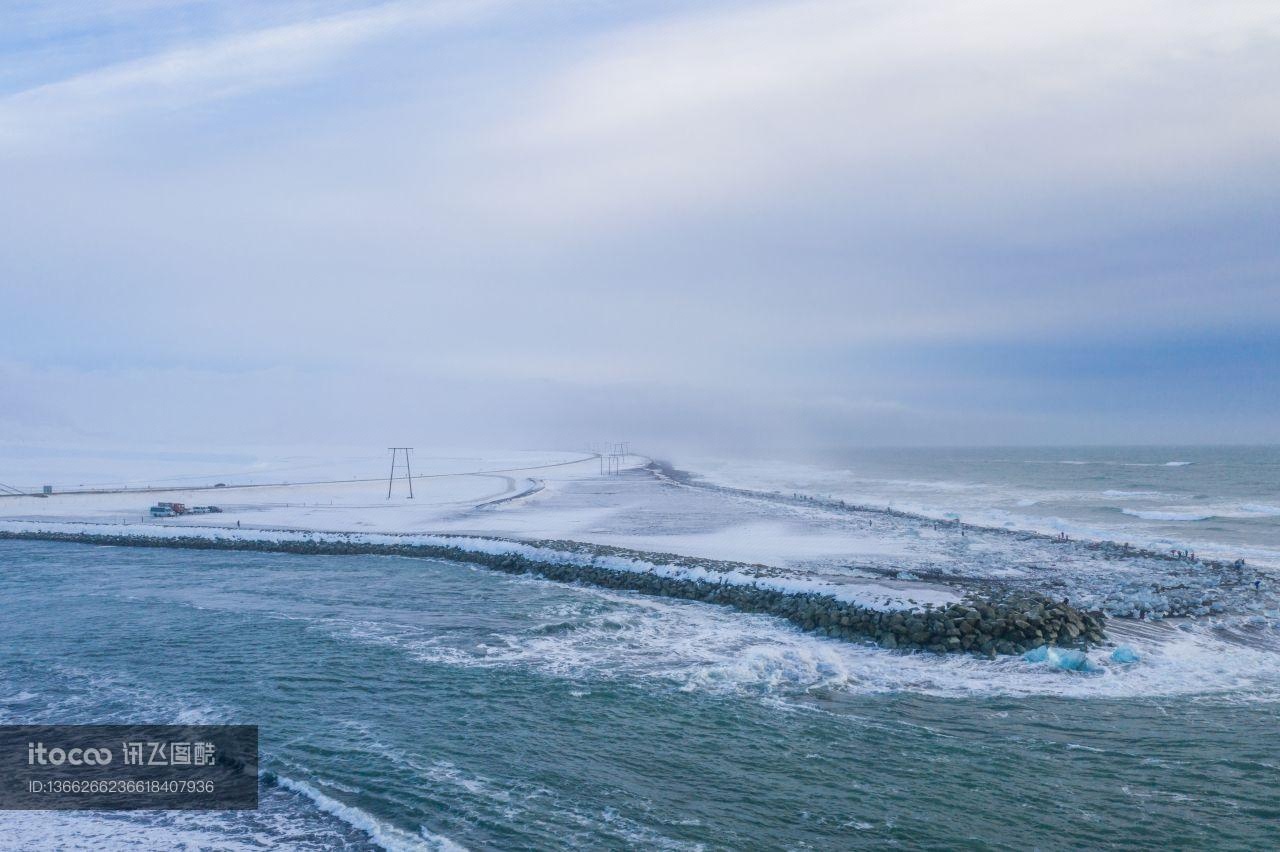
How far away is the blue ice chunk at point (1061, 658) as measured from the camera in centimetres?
1753

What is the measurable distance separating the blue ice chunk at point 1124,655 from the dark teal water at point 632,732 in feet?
3.80

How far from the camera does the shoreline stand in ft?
64.2

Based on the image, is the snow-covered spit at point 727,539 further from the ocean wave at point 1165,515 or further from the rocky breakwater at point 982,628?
the ocean wave at point 1165,515

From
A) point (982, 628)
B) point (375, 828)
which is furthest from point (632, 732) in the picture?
point (982, 628)

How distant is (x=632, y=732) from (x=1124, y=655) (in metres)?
12.8

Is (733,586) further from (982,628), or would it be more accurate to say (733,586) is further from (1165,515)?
(1165,515)

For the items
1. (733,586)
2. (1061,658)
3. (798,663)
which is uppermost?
(733,586)

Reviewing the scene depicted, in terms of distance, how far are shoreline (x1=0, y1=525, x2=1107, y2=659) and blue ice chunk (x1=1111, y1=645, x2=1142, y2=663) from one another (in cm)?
99

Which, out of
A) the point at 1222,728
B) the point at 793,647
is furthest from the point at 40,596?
the point at 1222,728

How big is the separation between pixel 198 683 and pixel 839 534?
110 ft

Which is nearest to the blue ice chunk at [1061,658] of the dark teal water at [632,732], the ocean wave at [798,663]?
the ocean wave at [798,663]
